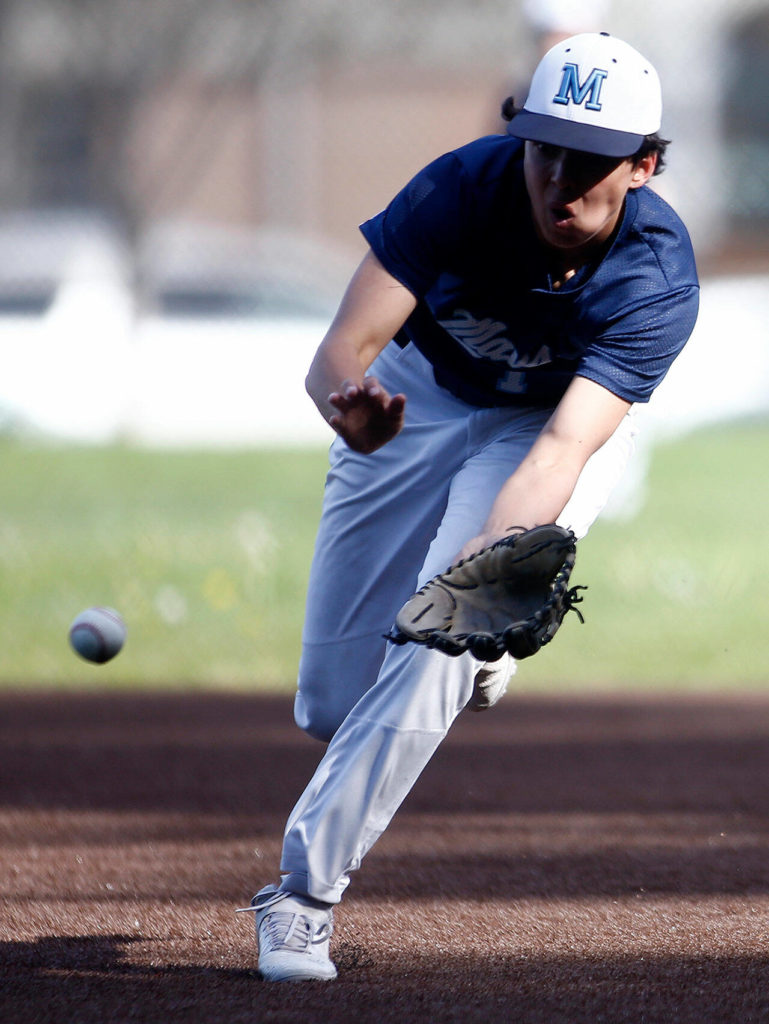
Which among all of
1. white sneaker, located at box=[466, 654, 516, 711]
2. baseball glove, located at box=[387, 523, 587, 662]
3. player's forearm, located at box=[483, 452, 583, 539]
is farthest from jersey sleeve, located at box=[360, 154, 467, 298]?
white sneaker, located at box=[466, 654, 516, 711]

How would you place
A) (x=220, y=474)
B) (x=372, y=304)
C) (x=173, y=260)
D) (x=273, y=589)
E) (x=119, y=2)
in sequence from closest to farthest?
(x=372, y=304) < (x=273, y=589) < (x=220, y=474) < (x=119, y=2) < (x=173, y=260)

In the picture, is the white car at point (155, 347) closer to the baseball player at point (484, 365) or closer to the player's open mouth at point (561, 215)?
the baseball player at point (484, 365)

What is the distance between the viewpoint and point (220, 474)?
12477 millimetres

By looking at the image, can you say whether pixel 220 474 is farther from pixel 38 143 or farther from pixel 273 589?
pixel 38 143

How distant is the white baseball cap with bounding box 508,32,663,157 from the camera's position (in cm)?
326

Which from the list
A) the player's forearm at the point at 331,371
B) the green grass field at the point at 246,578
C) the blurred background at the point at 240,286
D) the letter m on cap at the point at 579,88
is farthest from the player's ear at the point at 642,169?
the green grass field at the point at 246,578

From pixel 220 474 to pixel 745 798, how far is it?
24.8 feet

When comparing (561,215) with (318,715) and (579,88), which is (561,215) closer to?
(579,88)

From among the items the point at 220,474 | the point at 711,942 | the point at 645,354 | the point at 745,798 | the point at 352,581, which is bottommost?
the point at 220,474

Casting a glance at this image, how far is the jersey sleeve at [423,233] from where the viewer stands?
3.46 meters

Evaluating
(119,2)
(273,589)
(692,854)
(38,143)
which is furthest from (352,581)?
(38,143)

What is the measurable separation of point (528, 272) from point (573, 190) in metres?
0.26

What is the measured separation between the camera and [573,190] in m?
3.30

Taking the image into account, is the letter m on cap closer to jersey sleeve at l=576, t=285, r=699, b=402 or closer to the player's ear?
the player's ear
